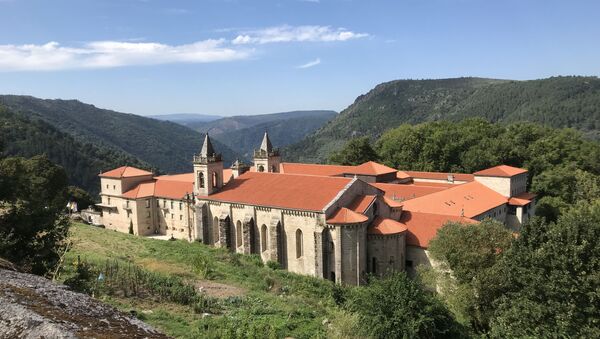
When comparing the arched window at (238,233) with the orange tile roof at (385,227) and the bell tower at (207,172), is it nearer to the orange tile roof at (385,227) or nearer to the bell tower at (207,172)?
the bell tower at (207,172)

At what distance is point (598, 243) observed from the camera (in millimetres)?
21531

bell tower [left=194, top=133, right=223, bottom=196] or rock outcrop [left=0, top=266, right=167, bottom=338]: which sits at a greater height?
rock outcrop [left=0, top=266, right=167, bottom=338]

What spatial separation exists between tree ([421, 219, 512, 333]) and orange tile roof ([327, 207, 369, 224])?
6.99 m

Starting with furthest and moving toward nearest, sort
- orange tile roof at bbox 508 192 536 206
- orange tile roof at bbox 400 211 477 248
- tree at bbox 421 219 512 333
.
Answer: orange tile roof at bbox 508 192 536 206 < orange tile roof at bbox 400 211 477 248 < tree at bbox 421 219 512 333

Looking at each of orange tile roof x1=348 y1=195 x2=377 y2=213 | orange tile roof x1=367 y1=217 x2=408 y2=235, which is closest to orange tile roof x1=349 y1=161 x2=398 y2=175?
orange tile roof x1=348 y1=195 x2=377 y2=213

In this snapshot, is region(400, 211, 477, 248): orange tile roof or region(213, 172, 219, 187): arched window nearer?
region(400, 211, 477, 248): orange tile roof

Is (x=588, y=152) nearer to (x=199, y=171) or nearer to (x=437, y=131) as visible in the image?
(x=437, y=131)

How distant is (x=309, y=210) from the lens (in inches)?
1446

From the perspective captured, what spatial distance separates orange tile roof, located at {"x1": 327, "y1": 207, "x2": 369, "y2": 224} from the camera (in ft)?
115

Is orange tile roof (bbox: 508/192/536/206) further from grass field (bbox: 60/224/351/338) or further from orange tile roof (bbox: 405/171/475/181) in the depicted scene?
grass field (bbox: 60/224/351/338)

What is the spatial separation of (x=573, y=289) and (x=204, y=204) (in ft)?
110

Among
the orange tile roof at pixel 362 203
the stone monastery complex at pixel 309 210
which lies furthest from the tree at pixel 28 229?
the orange tile roof at pixel 362 203

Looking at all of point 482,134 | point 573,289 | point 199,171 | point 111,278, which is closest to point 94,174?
point 199,171

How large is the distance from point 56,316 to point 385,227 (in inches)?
1273
